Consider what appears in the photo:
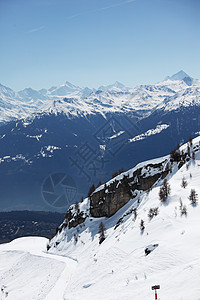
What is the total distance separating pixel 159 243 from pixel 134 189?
1484 inches

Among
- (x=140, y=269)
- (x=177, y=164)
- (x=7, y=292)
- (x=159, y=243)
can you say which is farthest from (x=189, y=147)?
(x=7, y=292)

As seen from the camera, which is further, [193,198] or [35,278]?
[35,278]

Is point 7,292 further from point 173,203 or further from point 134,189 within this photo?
point 134,189

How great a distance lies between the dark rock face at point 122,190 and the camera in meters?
59.7

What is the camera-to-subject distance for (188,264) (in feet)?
59.2

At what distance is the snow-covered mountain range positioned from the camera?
18.1m

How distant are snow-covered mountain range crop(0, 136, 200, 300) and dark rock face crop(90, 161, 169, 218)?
33 centimetres

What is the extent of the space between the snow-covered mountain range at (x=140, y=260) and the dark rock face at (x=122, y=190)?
33 cm

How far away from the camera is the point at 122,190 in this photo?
207ft

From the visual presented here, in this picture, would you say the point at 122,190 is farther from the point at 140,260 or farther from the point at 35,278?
the point at 140,260

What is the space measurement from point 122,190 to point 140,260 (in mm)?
40292

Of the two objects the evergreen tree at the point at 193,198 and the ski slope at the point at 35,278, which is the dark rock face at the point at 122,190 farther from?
the evergreen tree at the point at 193,198

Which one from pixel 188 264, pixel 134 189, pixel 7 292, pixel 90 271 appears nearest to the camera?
pixel 188 264

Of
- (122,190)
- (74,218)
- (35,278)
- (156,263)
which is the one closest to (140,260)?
(156,263)
